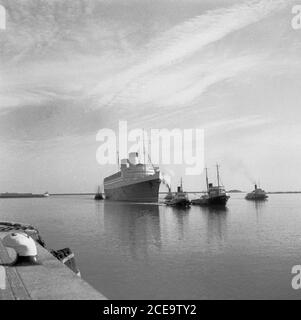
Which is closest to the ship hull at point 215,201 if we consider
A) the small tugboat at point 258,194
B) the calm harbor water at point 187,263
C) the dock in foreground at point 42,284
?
the calm harbor water at point 187,263

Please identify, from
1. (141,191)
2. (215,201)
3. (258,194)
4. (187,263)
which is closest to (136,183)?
(141,191)

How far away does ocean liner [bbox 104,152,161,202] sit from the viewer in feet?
323

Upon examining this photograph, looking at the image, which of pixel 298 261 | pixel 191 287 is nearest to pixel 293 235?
pixel 298 261

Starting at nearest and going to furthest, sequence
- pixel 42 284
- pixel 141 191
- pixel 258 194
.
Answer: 1. pixel 42 284
2. pixel 141 191
3. pixel 258 194

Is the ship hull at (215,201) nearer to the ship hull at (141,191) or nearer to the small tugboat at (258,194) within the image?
the ship hull at (141,191)

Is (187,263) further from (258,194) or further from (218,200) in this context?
(258,194)

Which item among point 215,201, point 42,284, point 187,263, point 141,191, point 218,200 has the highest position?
point 141,191

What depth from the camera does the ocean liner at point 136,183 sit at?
323 ft

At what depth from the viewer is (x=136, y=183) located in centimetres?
10406

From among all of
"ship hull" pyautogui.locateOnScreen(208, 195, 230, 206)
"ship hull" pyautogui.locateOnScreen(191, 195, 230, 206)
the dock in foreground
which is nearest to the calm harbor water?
the dock in foreground

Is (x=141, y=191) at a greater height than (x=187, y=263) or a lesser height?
greater

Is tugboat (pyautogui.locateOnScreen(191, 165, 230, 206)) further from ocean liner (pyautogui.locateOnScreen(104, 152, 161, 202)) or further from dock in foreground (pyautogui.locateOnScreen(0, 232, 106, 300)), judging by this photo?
dock in foreground (pyautogui.locateOnScreen(0, 232, 106, 300))

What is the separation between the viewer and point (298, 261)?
78.0 ft

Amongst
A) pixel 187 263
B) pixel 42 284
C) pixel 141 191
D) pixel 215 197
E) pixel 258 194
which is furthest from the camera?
pixel 258 194
